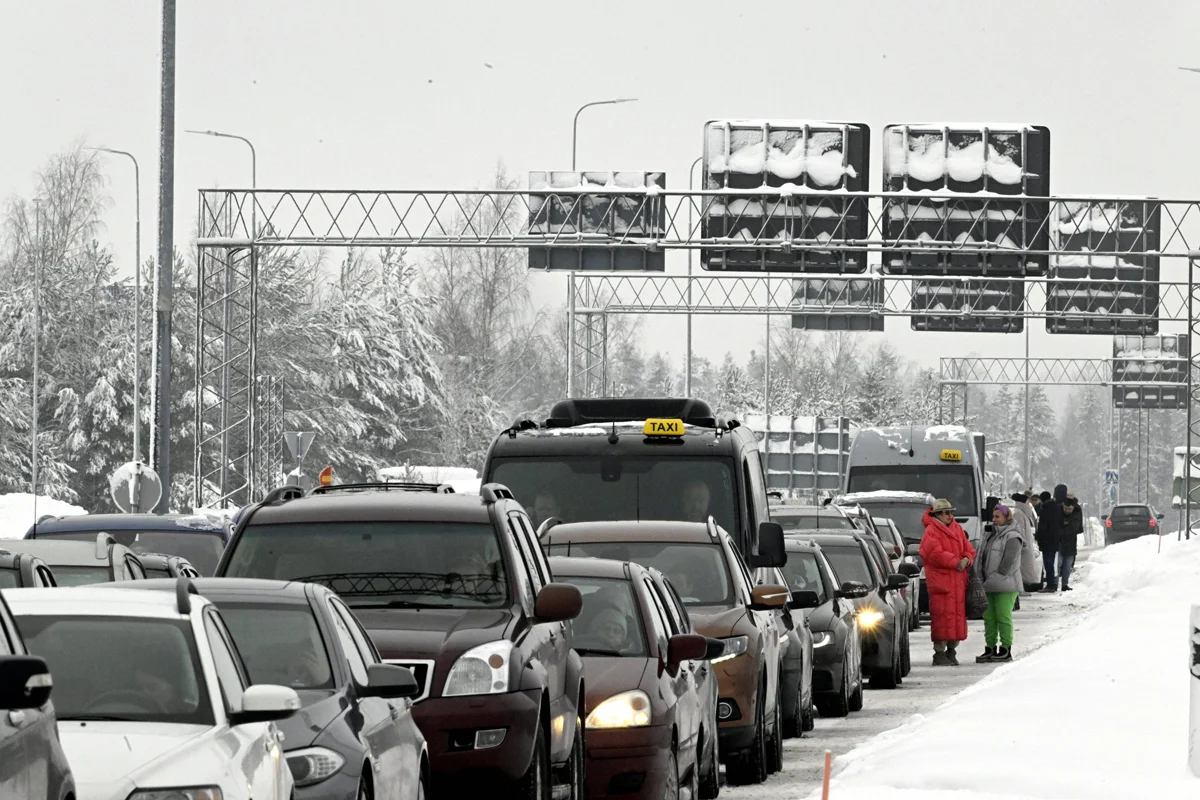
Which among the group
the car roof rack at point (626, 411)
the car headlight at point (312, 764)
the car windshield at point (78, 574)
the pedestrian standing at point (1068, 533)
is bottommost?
the pedestrian standing at point (1068, 533)

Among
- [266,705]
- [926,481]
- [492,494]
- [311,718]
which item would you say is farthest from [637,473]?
[926,481]

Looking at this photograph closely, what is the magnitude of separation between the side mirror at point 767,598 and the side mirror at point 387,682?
6.20 m

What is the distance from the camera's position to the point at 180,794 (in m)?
6.63

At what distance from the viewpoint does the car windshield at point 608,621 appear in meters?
12.6

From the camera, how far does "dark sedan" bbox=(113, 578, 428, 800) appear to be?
27.0 ft

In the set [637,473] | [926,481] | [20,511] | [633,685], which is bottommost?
[20,511]

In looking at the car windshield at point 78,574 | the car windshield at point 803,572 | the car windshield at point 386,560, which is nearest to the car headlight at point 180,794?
the car windshield at point 386,560

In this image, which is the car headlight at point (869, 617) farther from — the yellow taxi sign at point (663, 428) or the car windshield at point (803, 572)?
the yellow taxi sign at point (663, 428)

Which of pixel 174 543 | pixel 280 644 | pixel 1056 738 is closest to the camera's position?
pixel 280 644

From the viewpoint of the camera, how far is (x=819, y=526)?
93.7 feet

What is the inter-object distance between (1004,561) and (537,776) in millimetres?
16084

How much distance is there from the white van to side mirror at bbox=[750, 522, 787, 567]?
24032mm

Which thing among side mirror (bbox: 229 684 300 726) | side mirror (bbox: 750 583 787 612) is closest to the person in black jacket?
side mirror (bbox: 750 583 787 612)

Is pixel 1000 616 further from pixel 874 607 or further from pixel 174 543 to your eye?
pixel 174 543
